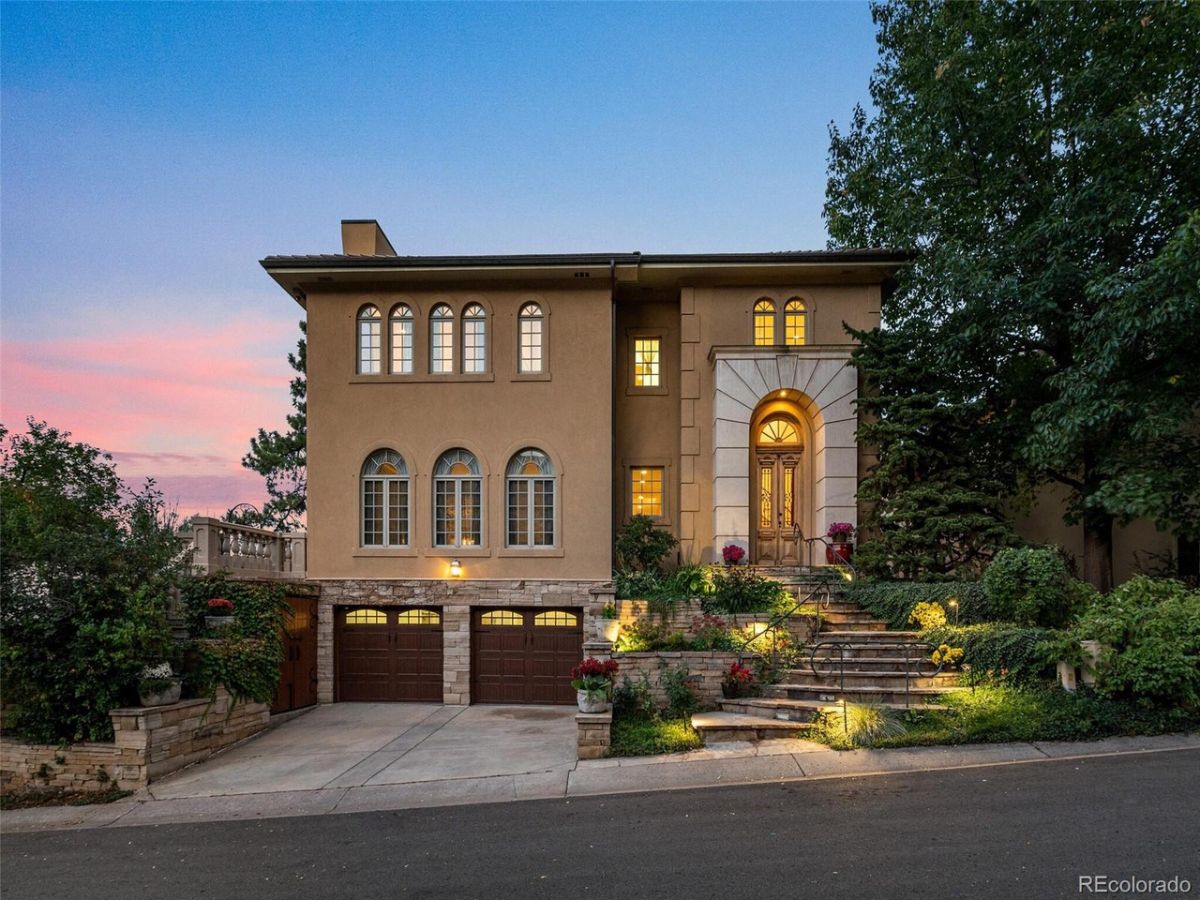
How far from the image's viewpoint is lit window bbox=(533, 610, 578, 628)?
15.0m

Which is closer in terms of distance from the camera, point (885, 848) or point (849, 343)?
point (885, 848)

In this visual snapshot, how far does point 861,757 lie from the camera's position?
8586 mm

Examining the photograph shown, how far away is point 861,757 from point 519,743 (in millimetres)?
5094

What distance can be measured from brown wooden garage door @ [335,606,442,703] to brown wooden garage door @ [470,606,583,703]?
90cm

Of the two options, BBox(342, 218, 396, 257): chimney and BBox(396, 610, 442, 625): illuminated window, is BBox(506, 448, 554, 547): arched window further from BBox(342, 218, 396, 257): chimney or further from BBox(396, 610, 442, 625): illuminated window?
BBox(342, 218, 396, 257): chimney

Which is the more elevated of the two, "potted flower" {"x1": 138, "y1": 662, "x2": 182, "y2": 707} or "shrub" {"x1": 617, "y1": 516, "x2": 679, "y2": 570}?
"shrub" {"x1": 617, "y1": 516, "x2": 679, "y2": 570}

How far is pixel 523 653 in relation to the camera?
14984 millimetres

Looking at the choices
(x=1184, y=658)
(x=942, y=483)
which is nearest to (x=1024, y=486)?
(x=942, y=483)

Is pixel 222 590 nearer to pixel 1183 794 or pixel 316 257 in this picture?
pixel 316 257

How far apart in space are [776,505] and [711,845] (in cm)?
1029

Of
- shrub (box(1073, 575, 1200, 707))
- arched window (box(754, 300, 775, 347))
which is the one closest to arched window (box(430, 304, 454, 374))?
arched window (box(754, 300, 775, 347))

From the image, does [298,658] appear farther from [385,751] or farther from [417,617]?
[385,751]

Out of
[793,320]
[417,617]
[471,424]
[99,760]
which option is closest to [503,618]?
[417,617]

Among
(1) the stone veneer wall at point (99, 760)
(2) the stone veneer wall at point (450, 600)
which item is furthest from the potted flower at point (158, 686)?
(2) the stone veneer wall at point (450, 600)
